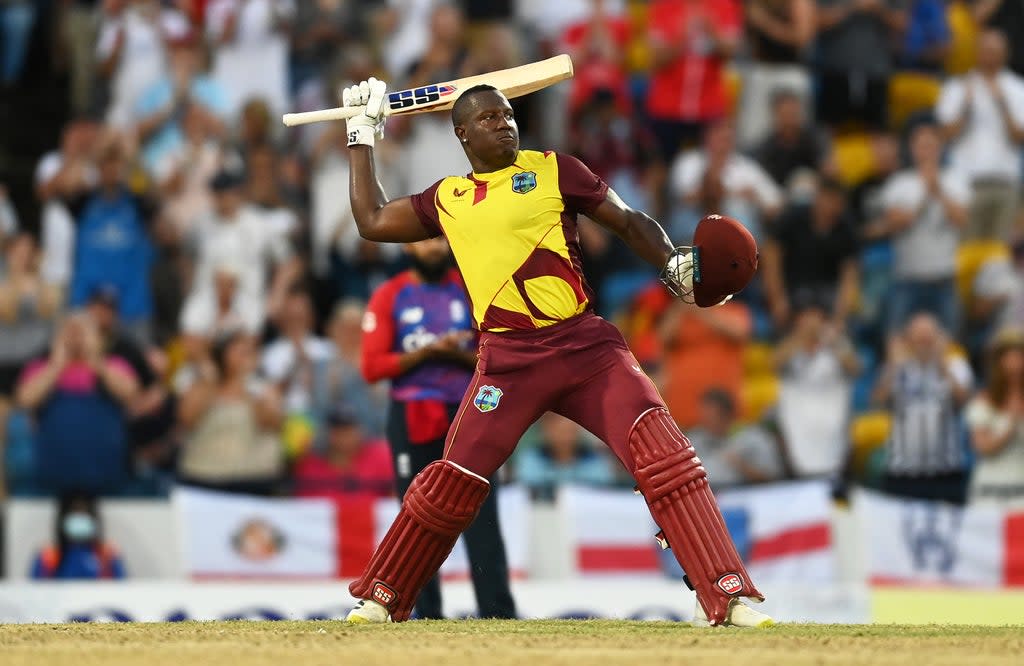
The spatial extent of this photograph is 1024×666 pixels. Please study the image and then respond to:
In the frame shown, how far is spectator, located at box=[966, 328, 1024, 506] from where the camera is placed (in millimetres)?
13375

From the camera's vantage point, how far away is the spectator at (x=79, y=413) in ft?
44.2

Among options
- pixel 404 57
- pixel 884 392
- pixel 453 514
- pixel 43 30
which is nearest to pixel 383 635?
pixel 453 514

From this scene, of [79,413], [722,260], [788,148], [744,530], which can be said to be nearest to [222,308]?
[79,413]

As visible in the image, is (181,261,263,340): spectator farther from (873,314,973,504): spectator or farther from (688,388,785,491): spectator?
(873,314,973,504): spectator

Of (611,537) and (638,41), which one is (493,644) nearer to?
(611,537)

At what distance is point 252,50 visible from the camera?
1586 cm

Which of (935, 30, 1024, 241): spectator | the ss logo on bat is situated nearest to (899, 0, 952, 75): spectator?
(935, 30, 1024, 241): spectator

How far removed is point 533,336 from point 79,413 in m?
6.91

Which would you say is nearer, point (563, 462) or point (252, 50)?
point (563, 462)

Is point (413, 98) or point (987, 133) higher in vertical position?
point (987, 133)

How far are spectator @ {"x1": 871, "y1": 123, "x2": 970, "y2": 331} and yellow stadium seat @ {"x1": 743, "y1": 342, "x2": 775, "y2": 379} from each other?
113 centimetres

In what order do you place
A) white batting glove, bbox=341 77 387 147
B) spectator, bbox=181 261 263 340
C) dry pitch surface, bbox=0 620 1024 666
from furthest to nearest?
1. spectator, bbox=181 261 263 340
2. white batting glove, bbox=341 77 387 147
3. dry pitch surface, bbox=0 620 1024 666

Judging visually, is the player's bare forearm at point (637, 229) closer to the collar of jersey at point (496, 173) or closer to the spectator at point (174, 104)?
the collar of jersey at point (496, 173)

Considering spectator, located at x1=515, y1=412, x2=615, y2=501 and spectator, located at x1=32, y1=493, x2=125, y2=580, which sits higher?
spectator, located at x1=515, y1=412, x2=615, y2=501
